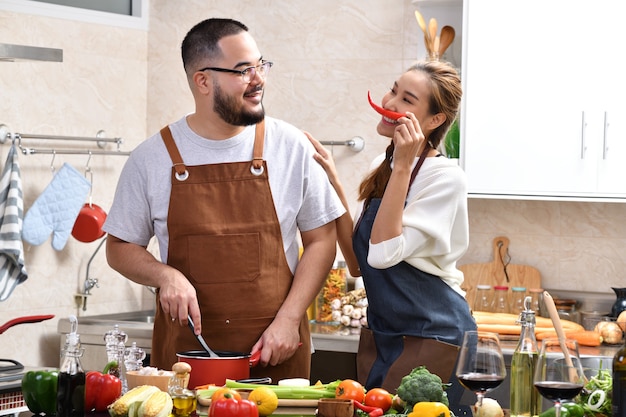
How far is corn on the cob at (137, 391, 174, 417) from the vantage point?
6.52 ft

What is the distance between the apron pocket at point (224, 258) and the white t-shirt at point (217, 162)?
0.10 metres

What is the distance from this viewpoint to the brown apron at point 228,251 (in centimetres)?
269

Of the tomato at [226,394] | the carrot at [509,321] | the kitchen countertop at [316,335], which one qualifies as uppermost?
the tomato at [226,394]

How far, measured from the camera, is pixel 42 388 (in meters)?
2.13

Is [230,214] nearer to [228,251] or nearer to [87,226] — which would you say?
[228,251]

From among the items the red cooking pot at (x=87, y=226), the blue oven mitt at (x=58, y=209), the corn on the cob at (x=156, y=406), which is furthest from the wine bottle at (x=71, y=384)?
the red cooking pot at (x=87, y=226)

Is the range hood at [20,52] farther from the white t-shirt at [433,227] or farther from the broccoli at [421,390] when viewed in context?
the broccoli at [421,390]

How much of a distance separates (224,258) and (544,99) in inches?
64.9

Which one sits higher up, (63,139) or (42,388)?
(63,139)

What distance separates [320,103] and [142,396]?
2539mm

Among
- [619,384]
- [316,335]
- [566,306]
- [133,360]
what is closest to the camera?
[619,384]

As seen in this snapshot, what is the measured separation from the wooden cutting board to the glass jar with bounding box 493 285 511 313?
0.07 meters

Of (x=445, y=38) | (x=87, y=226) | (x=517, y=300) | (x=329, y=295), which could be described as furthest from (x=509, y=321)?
(x=87, y=226)

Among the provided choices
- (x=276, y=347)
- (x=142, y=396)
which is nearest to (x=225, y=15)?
(x=276, y=347)
